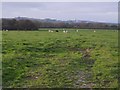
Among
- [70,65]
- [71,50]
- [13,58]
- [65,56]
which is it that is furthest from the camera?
[71,50]

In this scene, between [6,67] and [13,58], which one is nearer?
[6,67]

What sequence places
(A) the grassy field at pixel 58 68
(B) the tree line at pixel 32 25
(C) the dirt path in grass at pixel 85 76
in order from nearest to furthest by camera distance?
1. (C) the dirt path in grass at pixel 85 76
2. (A) the grassy field at pixel 58 68
3. (B) the tree line at pixel 32 25

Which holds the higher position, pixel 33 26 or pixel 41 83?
pixel 33 26

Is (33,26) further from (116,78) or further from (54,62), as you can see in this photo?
(116,78)

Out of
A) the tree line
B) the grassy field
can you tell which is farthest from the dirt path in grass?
the tree line

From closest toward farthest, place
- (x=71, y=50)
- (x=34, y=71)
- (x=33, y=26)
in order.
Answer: (x=34, y=71) → (x=71, y=50) → (x=33, y=26)

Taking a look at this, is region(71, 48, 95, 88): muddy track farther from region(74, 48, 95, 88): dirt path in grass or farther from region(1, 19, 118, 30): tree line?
region(1, 19, 118, 30): tree line

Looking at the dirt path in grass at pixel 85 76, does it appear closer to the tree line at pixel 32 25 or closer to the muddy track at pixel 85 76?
the muddy track at pixel 85 76

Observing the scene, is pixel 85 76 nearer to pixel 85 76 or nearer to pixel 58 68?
pixel 85 76

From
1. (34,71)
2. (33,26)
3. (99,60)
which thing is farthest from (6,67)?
(33,26)

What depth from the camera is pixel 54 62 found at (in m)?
14.0

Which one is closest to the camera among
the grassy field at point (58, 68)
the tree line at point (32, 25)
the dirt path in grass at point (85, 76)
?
the dirt path in grass at point (85, 76)

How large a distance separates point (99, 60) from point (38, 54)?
134 inches

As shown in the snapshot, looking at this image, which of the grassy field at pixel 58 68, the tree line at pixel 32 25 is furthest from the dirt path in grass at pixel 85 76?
the tree line at pixel 32 25
